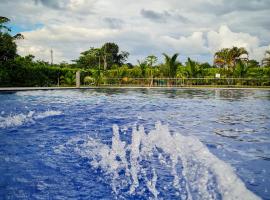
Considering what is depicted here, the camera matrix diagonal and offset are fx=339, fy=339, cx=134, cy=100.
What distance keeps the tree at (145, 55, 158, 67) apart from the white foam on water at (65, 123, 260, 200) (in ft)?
111

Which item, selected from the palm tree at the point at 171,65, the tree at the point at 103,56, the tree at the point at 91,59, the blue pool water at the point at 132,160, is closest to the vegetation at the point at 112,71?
the palm tree at the point at 171,65

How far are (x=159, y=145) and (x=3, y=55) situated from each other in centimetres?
2602

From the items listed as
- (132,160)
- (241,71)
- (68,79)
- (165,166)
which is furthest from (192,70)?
(165,166)

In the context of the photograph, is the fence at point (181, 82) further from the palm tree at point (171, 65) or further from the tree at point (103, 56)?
the tree at point (103, 56)

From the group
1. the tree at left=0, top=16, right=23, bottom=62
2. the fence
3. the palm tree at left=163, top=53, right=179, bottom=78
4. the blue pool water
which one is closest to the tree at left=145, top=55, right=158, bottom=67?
the fence

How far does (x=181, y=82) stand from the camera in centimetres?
3609

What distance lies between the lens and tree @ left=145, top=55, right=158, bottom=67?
41.6 metres

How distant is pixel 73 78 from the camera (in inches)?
1420

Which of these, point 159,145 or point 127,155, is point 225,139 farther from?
point 127,155

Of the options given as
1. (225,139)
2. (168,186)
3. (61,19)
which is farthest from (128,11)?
(168,186)

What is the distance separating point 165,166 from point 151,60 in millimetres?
36797

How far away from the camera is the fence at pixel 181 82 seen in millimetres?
34719

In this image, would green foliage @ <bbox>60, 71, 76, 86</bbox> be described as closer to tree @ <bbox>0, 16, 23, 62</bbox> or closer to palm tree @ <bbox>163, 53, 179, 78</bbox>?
tree @ <bbox>0, 16, 23, 62</bbox>

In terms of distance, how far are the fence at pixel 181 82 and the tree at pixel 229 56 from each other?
11.7 metres
